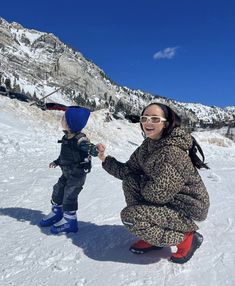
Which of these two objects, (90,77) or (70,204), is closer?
(70,204)

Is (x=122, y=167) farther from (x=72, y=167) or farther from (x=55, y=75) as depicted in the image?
(x=55, y=75)

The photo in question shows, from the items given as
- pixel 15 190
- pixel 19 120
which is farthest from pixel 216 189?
pixel 19 120

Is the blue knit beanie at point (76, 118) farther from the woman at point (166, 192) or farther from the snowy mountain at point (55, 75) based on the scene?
the snowy mountain at point (55, 75)

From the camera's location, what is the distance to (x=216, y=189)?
7551 mm

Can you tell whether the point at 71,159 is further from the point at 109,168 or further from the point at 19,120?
the point at 19,120

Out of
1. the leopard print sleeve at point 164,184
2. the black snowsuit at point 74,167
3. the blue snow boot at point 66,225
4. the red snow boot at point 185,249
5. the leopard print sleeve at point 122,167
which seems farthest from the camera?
the black snowsuit at point 74,167

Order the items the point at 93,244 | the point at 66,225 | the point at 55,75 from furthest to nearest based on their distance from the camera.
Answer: the point at 55,75, the point at 66,225, the point at 93,244

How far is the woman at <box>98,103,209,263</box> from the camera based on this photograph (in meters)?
3.66

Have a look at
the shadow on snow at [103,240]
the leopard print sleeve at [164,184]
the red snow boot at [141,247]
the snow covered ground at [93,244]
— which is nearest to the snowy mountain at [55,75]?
the snow covered ground at [93,244]

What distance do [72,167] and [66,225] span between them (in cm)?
68

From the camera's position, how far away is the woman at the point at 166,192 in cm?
366

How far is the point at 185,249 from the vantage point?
3.79m

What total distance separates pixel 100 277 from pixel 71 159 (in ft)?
5.57

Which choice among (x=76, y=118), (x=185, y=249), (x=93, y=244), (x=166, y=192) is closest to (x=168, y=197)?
(x=166, y=192)
